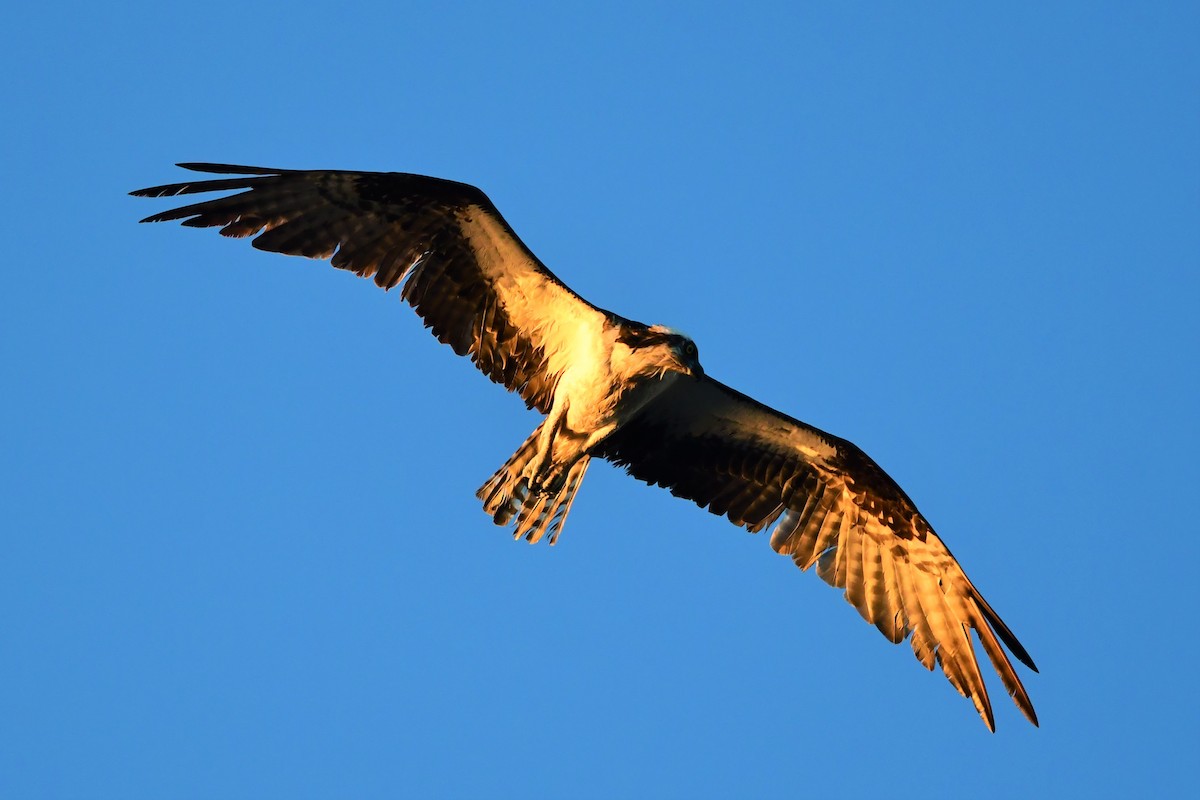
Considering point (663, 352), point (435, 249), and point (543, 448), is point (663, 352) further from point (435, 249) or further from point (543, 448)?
point (435, 249)

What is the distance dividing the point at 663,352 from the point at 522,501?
1.63 meters

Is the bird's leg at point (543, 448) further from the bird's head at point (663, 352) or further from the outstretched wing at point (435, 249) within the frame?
the bird's head at point (663, 352)

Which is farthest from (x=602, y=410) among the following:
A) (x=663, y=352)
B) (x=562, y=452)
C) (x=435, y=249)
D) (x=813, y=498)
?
(x=813, y=498)

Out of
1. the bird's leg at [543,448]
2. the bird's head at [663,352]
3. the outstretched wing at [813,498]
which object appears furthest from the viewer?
the outstretched wing at [813,498]

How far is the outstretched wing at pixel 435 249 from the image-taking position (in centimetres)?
1095

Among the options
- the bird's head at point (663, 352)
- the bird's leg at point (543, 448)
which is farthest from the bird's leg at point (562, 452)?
the bird's head at point (663, 352)

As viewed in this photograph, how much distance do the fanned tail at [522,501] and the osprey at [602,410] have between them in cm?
1

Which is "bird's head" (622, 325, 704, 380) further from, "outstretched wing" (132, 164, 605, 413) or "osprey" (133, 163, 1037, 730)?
"outstretched wing" (132, 164, 605, 413)

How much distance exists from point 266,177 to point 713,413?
13.3ft

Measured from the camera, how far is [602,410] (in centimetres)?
1123

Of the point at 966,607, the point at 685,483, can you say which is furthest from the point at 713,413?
the point at 966,607

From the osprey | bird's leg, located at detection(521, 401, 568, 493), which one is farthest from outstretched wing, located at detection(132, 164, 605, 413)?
bird's leg, located at detection(521, 401, 568, 493)

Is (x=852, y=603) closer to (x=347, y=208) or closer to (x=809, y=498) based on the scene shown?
(x=809, y=498)

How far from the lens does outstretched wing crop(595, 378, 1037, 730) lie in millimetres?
11953
